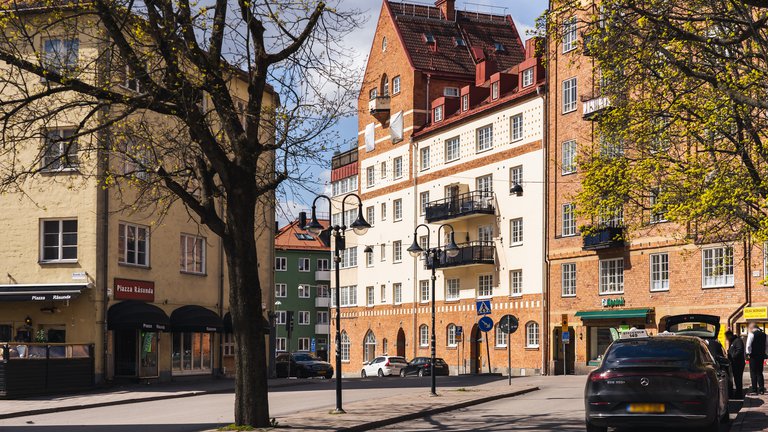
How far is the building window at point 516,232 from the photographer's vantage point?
57.7 m

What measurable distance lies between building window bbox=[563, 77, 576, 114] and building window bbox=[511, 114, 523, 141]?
4.19 metres

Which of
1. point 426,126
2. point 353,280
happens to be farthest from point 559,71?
point 353,280

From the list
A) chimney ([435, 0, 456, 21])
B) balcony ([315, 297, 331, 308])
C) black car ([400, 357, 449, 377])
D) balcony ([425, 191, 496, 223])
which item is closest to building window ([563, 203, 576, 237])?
balcony ([425, 191, 496, 223])

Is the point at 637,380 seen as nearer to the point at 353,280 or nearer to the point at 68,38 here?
the point at 68,38

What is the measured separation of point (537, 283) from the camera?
5550 centimetres

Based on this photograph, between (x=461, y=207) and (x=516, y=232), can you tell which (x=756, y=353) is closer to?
(x=516, y=232)

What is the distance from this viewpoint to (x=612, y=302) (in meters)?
50.2

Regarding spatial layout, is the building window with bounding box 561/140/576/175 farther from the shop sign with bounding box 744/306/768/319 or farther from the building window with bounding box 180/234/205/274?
the building window with bounding box 180/234/205/274

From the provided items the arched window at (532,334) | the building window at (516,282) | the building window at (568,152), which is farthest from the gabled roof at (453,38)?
the arched window at (532,334)

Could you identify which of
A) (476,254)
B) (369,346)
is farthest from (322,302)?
(476,254)

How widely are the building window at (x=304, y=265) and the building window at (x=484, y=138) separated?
4311 cm

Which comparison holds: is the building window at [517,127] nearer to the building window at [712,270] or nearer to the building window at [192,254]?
the building window at [712,270]

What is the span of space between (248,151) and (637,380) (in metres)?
7.21

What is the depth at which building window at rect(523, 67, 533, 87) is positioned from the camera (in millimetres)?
58312
